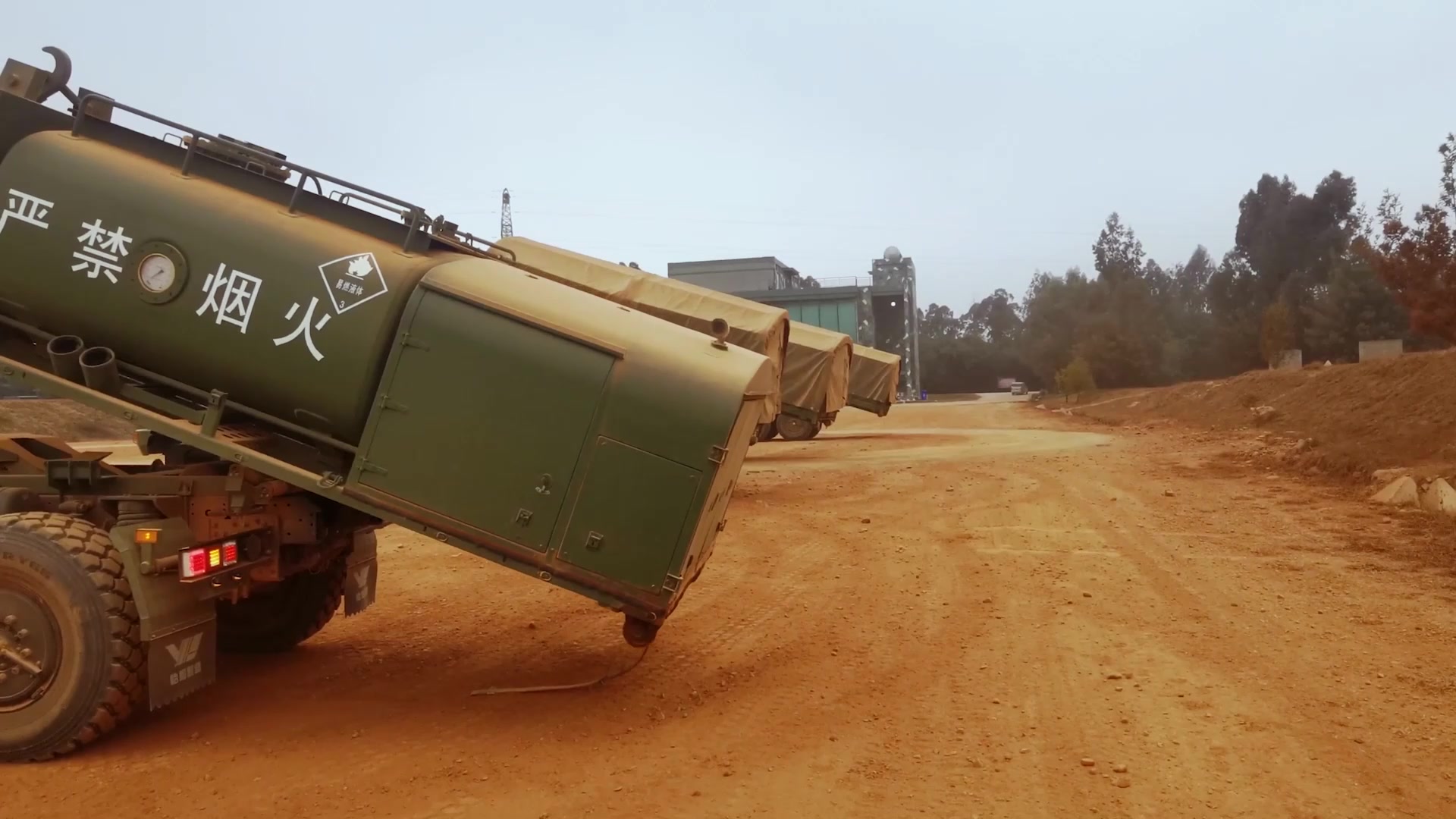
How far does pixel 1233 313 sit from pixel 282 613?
65950 mm

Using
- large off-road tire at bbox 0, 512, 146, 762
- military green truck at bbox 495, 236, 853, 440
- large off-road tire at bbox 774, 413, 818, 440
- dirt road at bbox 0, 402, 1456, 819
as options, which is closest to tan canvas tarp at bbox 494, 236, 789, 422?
military green truck at bbox 495, 236, 853, 440

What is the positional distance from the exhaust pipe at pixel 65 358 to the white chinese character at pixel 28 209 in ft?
2.08

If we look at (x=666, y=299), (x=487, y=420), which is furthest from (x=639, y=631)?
(x=666, y=299)

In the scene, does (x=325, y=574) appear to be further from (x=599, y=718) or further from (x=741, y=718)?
(x=741, y=718)

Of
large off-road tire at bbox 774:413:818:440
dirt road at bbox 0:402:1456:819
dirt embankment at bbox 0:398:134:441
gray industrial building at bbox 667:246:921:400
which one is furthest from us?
gray industrial building at bbox 667:246:921:400

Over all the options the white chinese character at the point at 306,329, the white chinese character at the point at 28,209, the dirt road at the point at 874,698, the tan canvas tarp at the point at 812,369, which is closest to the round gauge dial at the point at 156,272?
the white chinese character at the point at 28,209

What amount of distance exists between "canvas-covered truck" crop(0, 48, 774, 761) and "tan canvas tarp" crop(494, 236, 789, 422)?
9.03 meters

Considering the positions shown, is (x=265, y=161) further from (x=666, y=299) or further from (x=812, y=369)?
(x=812, y=369)

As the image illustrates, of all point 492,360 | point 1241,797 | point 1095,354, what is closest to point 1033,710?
point 1241,797

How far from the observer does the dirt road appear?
4.68 meters

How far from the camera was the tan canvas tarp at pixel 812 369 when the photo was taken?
1908 centimetres

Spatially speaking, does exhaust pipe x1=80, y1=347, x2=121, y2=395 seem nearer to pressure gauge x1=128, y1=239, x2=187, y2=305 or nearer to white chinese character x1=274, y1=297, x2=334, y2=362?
pressure gauge x1=128, y1=239, x2=187, y2=305

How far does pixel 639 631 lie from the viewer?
5.81 metres

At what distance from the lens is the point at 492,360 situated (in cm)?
548
